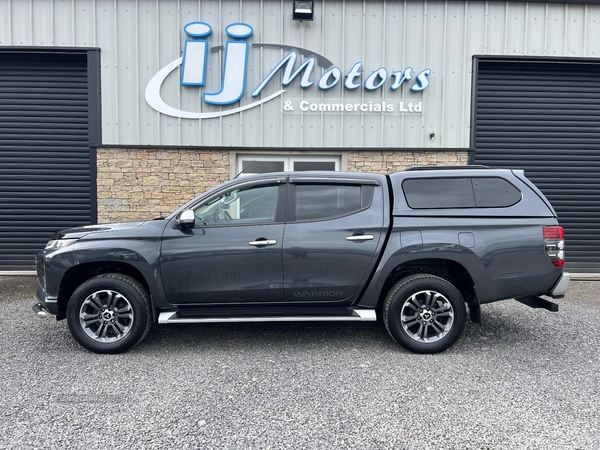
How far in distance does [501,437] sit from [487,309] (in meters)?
3.47

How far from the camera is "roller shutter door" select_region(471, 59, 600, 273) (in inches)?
353

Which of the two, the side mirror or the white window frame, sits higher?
the white window frame

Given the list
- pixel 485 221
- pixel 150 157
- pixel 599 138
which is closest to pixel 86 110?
pixel 150 157

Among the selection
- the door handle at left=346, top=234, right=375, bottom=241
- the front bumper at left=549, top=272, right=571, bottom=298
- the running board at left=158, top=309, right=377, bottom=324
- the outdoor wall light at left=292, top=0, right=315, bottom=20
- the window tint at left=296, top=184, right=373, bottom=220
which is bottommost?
the running board at left=158, top=309, right=377, bottom=324

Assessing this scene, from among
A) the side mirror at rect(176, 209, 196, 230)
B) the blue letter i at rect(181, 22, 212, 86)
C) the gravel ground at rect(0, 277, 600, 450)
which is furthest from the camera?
the blue letter i at rect(181, 22, 212, 86)

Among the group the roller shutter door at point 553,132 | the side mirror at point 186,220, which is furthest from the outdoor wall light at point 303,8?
the side mirror at point 186,220

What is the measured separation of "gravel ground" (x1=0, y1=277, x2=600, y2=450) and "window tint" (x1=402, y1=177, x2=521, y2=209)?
147cm

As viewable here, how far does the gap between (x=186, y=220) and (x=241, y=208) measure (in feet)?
1.87

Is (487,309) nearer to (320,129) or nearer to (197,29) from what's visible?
(320,129)

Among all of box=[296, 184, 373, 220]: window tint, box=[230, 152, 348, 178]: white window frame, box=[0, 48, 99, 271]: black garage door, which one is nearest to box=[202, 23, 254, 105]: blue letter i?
box=[230, 152, 348, 178]: white window frame

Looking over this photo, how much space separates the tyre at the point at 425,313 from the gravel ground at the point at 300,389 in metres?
0.17

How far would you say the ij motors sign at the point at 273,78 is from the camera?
833 centimetres

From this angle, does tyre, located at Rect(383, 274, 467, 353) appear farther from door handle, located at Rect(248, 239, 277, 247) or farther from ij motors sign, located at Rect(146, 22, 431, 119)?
ij motors sign, located at Rect(146, 22, 431, 119)

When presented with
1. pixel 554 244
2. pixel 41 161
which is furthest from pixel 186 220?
pixel 41 161
